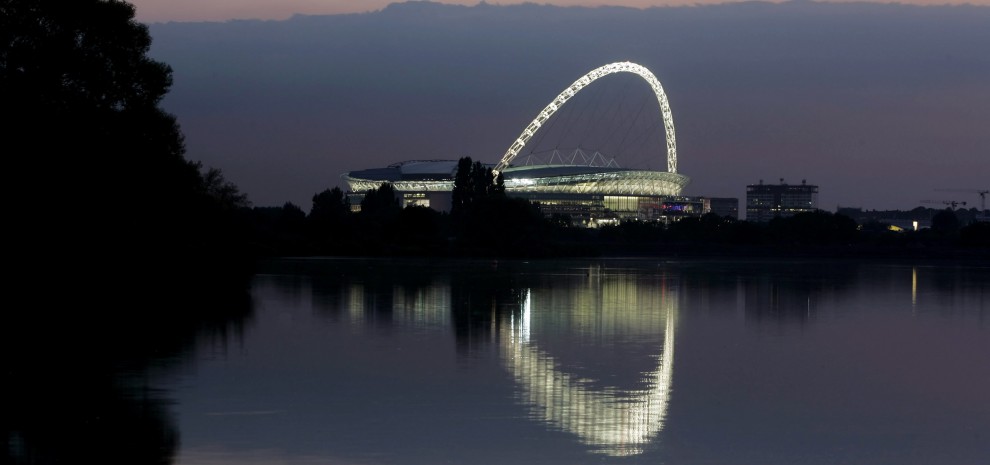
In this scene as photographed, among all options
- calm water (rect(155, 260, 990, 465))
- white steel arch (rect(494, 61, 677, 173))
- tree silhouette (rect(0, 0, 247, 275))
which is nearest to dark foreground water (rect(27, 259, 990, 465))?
calm water (rect(155, 260, 990, 465))

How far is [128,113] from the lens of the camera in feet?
137

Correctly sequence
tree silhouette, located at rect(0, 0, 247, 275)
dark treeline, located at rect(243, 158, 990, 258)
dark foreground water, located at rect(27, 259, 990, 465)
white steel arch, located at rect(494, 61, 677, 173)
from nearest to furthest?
dark foreground water, located at rect(27, 259, 990, 465) < tree silhouette, located at rect(0, 0, 247, 275) < dark treeline, located at rect(243, 158, 990, 258) < white steel arch, located at rect(494, 61, 677, 173)

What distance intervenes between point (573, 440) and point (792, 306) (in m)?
27.3

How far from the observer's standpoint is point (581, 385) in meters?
20.1

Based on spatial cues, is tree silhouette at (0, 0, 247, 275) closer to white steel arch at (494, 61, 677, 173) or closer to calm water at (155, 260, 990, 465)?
calm water at (155, 260, 990, 465)

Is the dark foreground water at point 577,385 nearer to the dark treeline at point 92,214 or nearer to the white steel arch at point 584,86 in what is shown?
the dark treeline at point 92,214

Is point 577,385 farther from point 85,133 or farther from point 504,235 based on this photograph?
point 504,235

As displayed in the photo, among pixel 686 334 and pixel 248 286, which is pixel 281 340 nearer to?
pixel 686 334

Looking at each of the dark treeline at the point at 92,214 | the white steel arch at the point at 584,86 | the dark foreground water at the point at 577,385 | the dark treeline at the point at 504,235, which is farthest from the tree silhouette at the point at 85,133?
the white steel arch at the point at 584,86

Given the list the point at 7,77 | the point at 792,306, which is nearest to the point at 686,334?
the point at 792,306

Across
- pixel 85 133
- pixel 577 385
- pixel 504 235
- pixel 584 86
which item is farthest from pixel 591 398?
pixel 584 86

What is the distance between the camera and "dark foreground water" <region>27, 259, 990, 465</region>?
14922 mm

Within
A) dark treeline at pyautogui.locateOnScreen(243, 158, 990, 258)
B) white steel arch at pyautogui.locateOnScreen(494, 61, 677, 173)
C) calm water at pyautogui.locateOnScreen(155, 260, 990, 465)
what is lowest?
calm water at pyautogui.locateOnScreen(155, 260, 990, 465)

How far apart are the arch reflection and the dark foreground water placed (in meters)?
0.06
